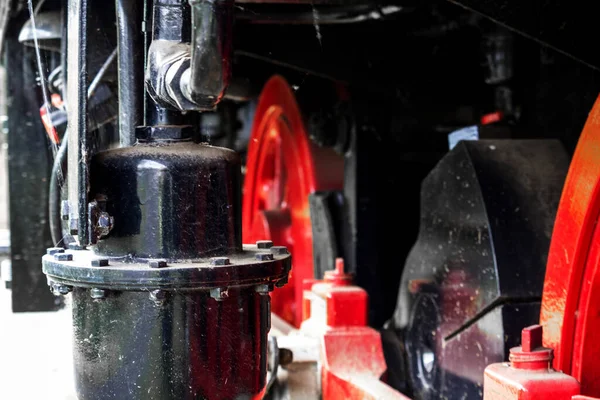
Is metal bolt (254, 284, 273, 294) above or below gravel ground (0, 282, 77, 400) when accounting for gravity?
above

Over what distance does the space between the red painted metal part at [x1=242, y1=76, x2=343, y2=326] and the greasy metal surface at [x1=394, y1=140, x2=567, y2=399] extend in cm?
80

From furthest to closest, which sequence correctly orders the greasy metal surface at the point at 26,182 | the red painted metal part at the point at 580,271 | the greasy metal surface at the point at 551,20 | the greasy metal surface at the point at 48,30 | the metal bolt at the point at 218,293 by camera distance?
the greasy metal surface at the point at 26,182 → the greasy metal surface at the point at 48,30 → the greasy metal surface at the point at 551,20 → the red painted metal part at the point at 580,271 → the metal bolt at the point at 218,293

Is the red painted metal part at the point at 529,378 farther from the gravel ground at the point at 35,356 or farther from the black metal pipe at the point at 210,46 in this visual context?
the gravel ground at the point at 35,356

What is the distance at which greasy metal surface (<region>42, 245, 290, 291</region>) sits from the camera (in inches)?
38.0

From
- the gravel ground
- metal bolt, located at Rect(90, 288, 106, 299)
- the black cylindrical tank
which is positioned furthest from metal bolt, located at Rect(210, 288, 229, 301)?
the gravel ground

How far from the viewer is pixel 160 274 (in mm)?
964

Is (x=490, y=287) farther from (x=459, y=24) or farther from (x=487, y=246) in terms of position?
(x=459, y=24)

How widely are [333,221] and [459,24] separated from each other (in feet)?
2.33

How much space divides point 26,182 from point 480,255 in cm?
144

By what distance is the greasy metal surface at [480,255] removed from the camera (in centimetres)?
149

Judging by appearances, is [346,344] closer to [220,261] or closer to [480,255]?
[480,255]

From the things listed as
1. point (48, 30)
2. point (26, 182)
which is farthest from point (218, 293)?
point (26, 182)

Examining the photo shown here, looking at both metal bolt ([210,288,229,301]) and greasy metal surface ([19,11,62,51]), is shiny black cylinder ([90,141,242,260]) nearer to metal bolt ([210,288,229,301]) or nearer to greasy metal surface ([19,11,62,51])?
metal bolt ([210,288,229,301])

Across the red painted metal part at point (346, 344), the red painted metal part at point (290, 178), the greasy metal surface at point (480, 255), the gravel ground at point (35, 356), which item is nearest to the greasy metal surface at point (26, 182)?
the gravel ground at point (35, 356)
